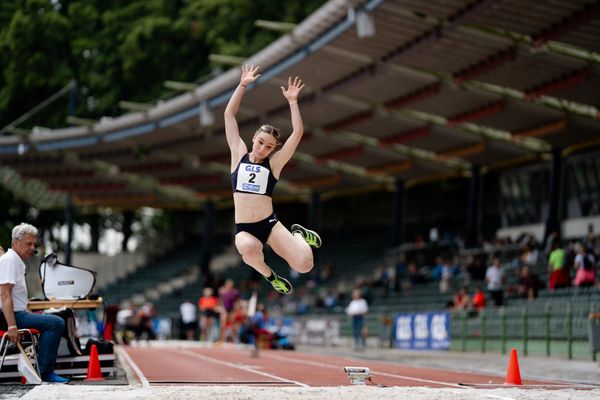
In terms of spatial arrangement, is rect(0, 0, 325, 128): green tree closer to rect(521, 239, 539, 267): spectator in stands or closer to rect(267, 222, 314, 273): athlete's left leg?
rect(521, 239, 539, 267): spectator in stands

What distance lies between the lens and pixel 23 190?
58.0 m

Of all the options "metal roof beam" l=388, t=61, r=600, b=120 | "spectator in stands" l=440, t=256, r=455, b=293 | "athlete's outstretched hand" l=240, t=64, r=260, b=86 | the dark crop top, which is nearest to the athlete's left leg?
the dark crop top

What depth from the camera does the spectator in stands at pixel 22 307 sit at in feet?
41.2

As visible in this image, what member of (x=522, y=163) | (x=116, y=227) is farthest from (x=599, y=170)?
(x=116, y=227)

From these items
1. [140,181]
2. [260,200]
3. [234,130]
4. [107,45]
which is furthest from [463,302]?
[107,45]

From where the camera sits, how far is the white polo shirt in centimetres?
1259

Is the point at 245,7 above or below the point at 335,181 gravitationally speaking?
above

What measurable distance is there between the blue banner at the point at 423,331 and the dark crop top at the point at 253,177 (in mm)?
19394

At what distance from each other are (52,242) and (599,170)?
38.7 metres

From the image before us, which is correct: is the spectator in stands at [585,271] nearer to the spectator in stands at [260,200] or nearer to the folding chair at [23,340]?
the spectator in stands at [260,200]

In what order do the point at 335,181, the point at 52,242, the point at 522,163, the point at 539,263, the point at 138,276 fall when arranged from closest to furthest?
the point at 539,263 → the point at 522,163 → the point at 335,181 → the point at 138,276 → the point at 52,242

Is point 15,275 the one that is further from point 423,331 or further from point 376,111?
point 376,111

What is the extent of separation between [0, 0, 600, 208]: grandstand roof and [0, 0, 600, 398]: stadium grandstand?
0.09m

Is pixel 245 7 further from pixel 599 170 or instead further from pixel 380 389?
pixel 380 389
